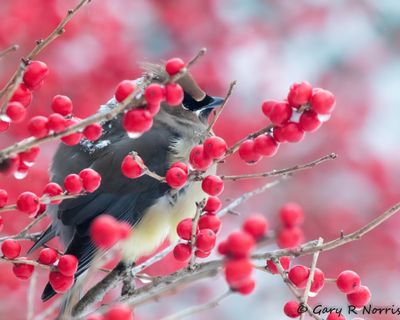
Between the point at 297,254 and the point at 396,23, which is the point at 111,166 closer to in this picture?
the point at 297,254

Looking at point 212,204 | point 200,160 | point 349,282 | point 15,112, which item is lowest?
point 349,282

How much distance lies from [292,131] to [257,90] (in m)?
3.00

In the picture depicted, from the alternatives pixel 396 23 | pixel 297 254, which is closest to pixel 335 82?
pixel 396 23

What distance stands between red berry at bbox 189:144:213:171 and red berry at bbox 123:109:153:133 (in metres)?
0.24

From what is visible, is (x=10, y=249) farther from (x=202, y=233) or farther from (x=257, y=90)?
(x=257, y=90)

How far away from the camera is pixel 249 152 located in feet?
4.61

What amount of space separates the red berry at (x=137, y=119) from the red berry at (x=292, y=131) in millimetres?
270

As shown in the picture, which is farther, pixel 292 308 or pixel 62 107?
pixel 292 308

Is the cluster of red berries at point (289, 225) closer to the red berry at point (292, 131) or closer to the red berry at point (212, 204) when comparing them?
the red berry at point (292, 131)

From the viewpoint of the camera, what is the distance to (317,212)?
4.18m

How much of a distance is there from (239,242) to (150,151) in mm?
1399

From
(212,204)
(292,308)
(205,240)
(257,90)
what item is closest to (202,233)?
(205,240)

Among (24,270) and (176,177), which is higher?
(176,177)

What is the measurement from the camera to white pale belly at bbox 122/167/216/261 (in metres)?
2.21
